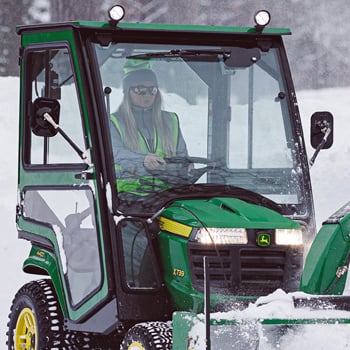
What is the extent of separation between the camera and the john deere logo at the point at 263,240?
23.4 feet

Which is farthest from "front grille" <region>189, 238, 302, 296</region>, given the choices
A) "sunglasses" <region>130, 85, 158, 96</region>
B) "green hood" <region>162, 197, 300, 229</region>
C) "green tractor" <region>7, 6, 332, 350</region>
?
"sunglasses" <region>130, 85, 158, 96</region>

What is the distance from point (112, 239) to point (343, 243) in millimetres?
1313

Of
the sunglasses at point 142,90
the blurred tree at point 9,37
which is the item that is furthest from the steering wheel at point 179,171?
the blurred tree at point 9,37

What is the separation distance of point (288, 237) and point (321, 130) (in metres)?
0.81

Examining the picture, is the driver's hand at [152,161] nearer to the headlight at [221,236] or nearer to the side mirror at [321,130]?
the headlight at [221,236]

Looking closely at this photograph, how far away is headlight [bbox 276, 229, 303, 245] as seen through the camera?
7176 mm

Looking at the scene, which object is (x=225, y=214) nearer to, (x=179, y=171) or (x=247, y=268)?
(x=247, y=268)

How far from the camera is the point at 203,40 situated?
25.3ft

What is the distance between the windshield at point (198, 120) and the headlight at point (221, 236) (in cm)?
48

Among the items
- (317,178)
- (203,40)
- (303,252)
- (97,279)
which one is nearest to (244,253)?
(303,252)

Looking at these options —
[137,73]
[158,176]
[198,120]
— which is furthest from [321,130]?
[137,73]

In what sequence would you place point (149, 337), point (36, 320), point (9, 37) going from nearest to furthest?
point (149, 337) → point (36, 320) → point (9, 37)

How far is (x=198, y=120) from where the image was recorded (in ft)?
25.0

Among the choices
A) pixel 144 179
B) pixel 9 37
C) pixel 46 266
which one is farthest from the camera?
pixel 9 37
